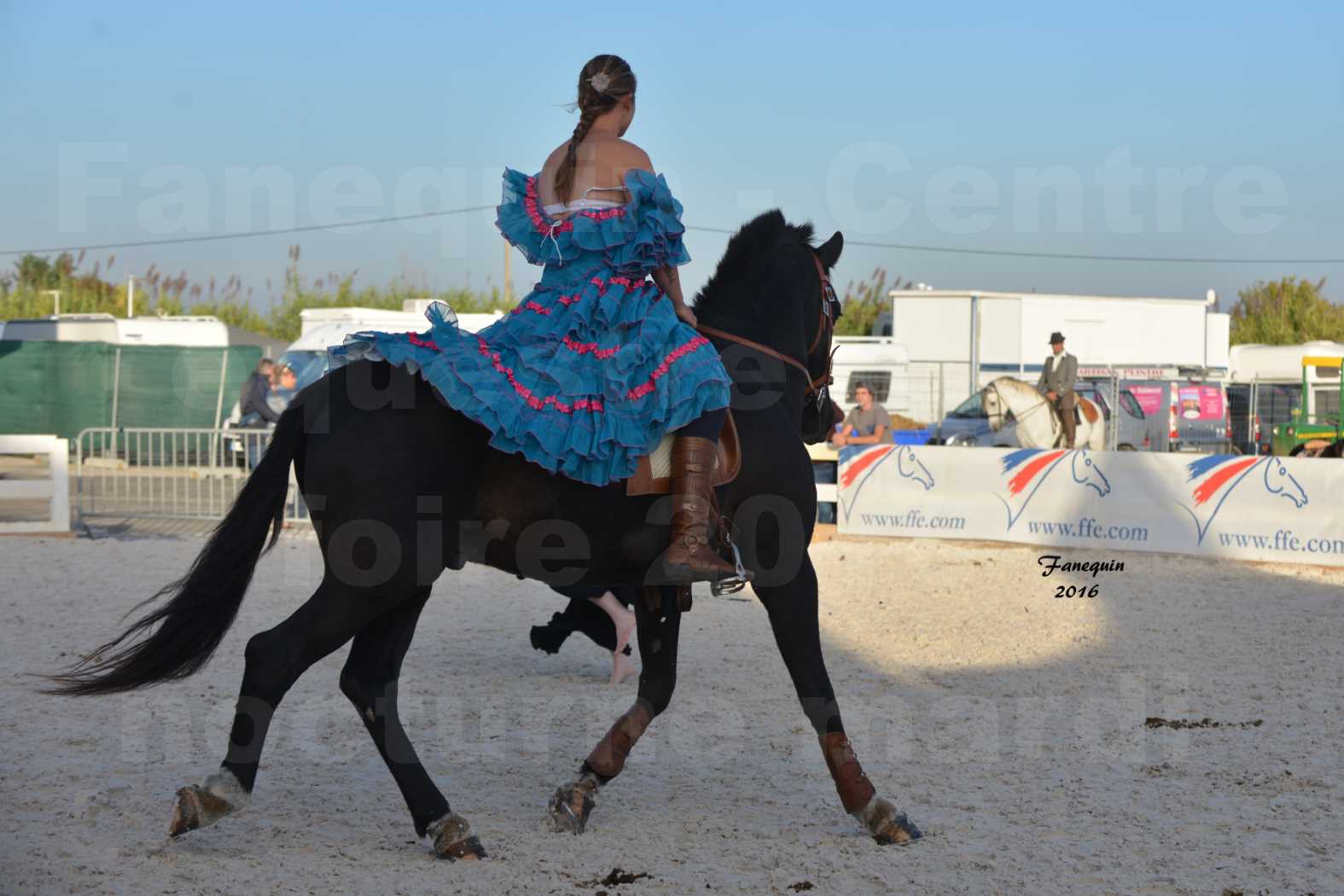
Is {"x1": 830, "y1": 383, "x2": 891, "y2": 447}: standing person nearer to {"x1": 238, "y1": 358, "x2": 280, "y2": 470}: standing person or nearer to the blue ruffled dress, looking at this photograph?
{"x1": 238, "y1": 358, "x2": 280, "y2": 470}: standing person

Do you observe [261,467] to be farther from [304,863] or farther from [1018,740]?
[1018,740]

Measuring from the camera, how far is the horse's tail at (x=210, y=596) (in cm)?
425

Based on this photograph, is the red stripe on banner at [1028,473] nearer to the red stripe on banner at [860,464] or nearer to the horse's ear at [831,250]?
the red stripe on banner at [860,464]

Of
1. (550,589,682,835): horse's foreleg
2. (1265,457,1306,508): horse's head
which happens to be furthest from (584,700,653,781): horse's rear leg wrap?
(1265,457,1306,508): horse's head

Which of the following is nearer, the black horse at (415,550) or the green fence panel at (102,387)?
the black horse at (415,550)

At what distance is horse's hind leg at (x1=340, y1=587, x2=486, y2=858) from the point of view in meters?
4.21

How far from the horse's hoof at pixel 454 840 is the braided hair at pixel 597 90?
2085mm

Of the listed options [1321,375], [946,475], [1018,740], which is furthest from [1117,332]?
[1018,740]

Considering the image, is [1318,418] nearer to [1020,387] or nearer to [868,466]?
[1020,387]

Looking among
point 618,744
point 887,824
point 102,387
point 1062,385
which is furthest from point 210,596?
point 102,387

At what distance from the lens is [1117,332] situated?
28.6 meters

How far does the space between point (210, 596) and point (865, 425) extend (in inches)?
476

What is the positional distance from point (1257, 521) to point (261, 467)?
10.5m

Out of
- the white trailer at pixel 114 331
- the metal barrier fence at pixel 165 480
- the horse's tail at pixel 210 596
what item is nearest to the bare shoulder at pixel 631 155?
the horse's tail at pixel 210 596
